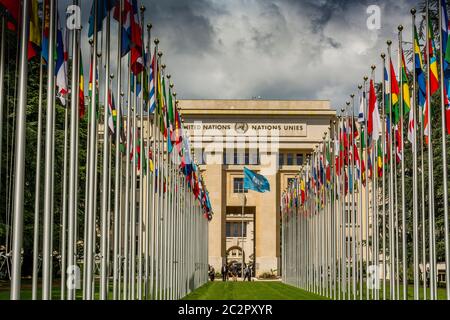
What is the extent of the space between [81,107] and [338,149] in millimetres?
15814

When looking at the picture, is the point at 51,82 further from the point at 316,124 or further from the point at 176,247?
the point at 316,124

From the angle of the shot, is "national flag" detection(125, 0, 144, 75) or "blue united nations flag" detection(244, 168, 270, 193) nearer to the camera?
Result: "national flag" detection(125, 0, 144, 75)

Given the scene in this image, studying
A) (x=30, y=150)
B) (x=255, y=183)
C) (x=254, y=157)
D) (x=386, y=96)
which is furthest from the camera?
(x=254, y=157)

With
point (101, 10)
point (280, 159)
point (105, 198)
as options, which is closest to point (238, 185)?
point (280, 159)

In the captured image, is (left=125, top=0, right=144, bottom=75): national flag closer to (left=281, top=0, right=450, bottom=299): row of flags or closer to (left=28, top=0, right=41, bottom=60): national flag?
(left=28, top=0, right=41, bottom=60): national flag

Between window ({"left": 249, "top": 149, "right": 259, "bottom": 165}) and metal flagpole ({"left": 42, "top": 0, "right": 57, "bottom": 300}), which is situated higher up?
window ({"left": 249, "top": 149, "right": 259, "bottom": 165})

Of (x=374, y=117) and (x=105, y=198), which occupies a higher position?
(x=374, y=117)

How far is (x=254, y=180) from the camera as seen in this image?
60750mm

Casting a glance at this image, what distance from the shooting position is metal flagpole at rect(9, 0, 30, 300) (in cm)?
1424

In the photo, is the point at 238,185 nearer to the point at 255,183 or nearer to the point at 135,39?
the point at 255,183

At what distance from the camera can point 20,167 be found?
14477mm

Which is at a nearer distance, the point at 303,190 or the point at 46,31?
the point at 46,31

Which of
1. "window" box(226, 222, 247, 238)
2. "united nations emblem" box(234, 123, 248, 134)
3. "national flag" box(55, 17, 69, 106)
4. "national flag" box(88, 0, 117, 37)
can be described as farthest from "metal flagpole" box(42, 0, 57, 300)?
"window" box(226, 222, 247, 238)

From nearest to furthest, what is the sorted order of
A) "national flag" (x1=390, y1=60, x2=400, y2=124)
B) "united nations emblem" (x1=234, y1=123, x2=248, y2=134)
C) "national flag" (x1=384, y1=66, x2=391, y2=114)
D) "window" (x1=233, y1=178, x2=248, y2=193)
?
"national flag" (x1=390, y1=60, x2=400, y2=124) → "national flag" (x1=384, y1=66, x2=391, y2=114) → "united nations emblem" (x1=234, y1=123, x2=248, y2=134) → "window" (x1=233, y1=178, x2=248, y2=193)
